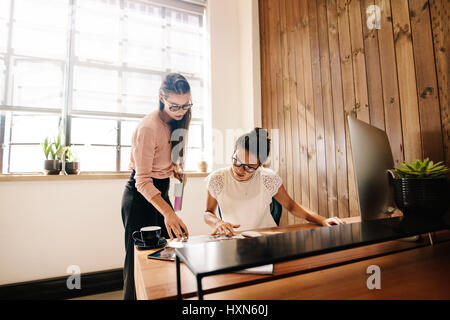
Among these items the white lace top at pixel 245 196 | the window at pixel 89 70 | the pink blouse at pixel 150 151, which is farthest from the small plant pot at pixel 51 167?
the white lace top at pixel 245 196

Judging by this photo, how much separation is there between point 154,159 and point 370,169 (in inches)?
46.7

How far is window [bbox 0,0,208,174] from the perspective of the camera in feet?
7.48

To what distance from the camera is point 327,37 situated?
1839mm

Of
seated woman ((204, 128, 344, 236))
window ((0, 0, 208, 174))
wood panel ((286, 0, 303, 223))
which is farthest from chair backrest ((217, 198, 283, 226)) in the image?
window ((0, 0, 208, 174))

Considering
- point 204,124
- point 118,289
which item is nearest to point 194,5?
point 204,124

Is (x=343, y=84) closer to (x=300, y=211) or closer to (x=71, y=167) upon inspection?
(x=300, y=211)

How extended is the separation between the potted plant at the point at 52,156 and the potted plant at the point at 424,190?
8.49ft

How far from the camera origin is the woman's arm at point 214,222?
112cm

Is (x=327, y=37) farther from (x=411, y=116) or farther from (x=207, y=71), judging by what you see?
(x=207, y=71)

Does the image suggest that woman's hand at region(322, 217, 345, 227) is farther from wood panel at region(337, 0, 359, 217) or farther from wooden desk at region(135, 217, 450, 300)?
wood panel at region(337, 0, 359, 217)

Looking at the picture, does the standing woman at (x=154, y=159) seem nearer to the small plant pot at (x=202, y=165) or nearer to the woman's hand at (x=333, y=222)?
the woman's hand at (x=333, y=222)

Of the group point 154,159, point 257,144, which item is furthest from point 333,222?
point 154,159

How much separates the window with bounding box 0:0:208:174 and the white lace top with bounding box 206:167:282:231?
1349 mm
